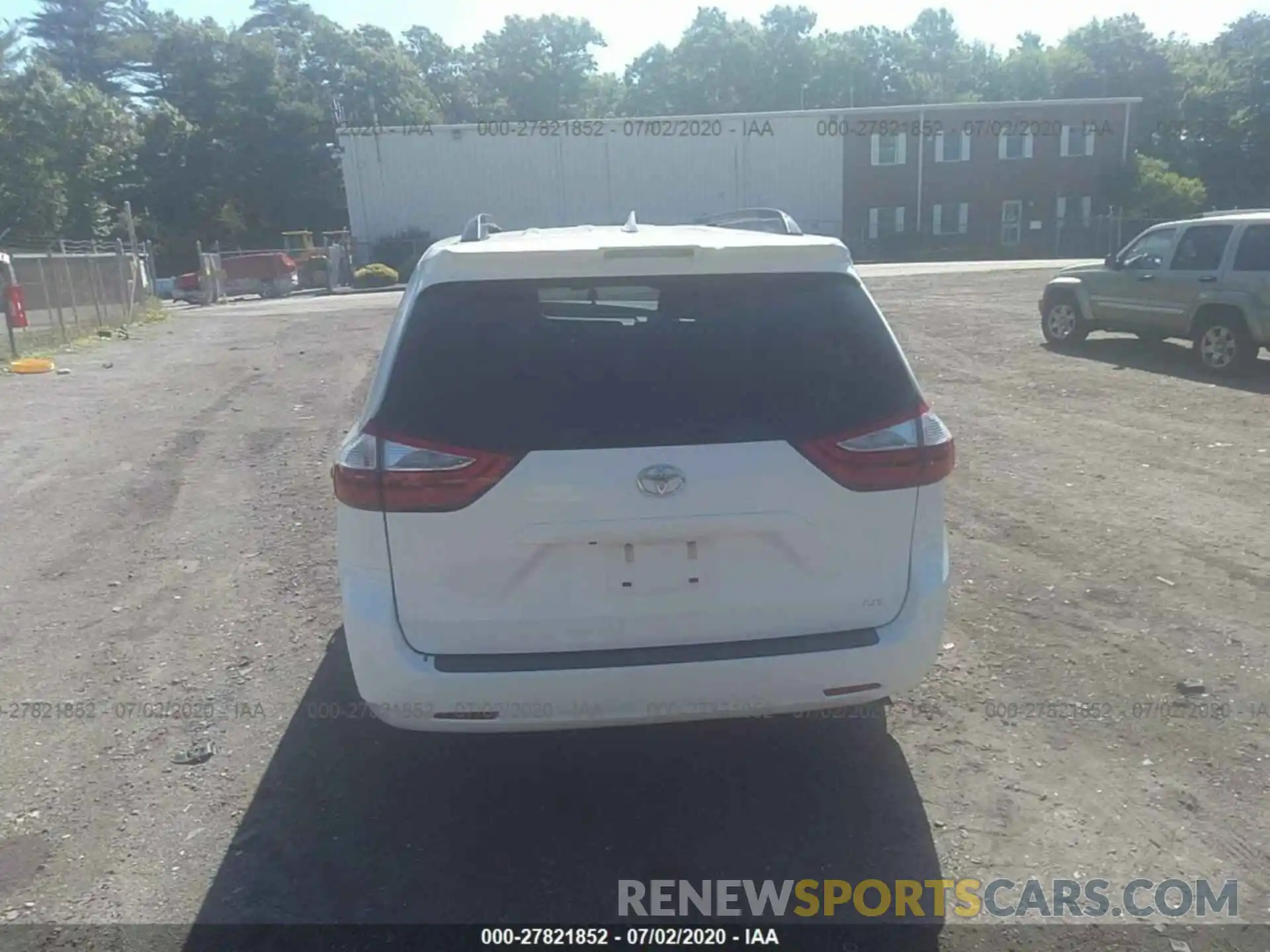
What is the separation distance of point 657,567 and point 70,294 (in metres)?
22.1

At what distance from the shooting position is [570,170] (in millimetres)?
47812

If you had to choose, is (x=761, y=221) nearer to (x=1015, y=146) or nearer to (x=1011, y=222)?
(x=1015, y=146)

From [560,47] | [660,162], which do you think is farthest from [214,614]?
[560,47]

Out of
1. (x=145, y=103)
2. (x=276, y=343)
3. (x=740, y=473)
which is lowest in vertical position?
(x=276, y=343)

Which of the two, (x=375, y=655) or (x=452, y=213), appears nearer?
(x=375, y=655)

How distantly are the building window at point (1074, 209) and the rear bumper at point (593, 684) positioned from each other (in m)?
53.8

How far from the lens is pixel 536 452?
3.02 m

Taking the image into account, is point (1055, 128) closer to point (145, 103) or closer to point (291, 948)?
point (291, 948)

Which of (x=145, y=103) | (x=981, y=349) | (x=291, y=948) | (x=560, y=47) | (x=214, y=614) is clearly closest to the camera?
(x=291, y=948)

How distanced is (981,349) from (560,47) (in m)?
87.3

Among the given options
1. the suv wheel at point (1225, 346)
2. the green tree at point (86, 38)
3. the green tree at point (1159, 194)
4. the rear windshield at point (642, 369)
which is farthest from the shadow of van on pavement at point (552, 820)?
the green tree at point (86, 38)

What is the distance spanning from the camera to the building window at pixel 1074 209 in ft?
168

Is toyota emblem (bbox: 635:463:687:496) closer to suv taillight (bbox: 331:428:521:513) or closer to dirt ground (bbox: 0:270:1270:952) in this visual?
suv taillight (bbox: 331:428:521:513)

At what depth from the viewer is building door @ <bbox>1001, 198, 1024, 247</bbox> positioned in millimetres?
51219
